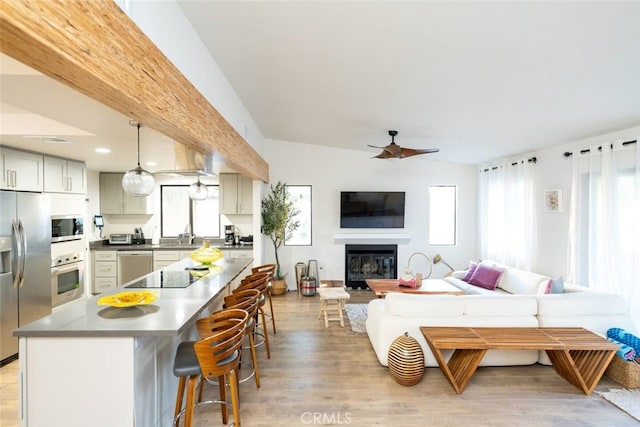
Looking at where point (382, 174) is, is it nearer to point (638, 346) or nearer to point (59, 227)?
point (638, 346)

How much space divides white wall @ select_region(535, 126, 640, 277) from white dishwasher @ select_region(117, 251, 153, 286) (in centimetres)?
658

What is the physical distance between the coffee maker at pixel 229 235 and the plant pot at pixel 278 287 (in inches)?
46.0

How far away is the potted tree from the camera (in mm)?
6094

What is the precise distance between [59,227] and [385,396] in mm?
4475

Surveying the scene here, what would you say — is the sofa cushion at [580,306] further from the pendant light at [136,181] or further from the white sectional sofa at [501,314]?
the pendant light at [136,181]

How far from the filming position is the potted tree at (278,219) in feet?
20.0

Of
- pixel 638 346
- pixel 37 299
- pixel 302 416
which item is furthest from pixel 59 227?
pixel 638 346

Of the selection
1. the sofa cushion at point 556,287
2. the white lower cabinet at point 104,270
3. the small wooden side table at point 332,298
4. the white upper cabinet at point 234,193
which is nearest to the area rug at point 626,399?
the sofa cushion at point 556,287

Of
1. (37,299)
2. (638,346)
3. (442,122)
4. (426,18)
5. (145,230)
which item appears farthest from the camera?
(145,230)

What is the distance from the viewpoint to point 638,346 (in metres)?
2.96

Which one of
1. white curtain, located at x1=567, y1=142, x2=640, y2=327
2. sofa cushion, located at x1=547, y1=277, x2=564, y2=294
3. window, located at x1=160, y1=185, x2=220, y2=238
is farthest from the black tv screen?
sofa cushion, located at x1=547, y1=277, x2=564, y2=294

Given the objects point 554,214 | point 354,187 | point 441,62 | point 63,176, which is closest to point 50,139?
point 63,176

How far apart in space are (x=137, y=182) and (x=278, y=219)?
11.1 feet

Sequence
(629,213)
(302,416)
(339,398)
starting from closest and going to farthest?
(302,416), (339,398), (629,213)
